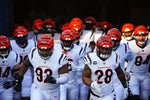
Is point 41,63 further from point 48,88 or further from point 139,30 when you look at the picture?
point 139,30

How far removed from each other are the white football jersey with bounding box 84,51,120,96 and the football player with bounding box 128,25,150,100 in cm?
210

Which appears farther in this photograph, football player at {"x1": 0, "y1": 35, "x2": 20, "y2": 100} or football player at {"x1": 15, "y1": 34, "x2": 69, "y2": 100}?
football player at {"x1": 0, "y1": 35, "x2": 20, "y2": 100}

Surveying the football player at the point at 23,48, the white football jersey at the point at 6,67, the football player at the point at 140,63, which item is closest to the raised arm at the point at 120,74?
the football player at the point at 140,63

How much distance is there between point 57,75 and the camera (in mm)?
6625

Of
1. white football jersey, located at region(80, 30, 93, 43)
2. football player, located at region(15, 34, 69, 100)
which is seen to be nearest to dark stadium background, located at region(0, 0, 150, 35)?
white football jersey, located at region(80, 30, 93, 43)

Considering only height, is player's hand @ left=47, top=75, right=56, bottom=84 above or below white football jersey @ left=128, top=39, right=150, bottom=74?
below

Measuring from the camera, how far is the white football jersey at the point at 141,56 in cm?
858

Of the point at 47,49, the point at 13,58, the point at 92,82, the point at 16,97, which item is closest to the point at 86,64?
the point at 92,82

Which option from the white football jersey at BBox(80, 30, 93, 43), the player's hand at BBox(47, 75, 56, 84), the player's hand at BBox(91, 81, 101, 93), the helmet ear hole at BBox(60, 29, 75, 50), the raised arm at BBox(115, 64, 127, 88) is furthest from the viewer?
the white football jersey at BBox(80, 30, 93, 43)

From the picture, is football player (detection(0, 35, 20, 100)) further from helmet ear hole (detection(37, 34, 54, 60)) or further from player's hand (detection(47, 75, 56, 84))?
player's hand (detection(47, 75, 56, 84))

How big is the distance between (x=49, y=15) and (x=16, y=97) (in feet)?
38.9

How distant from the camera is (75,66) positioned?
7.94m

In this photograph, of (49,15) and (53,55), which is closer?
(53,55)

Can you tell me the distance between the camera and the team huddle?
653 cm
